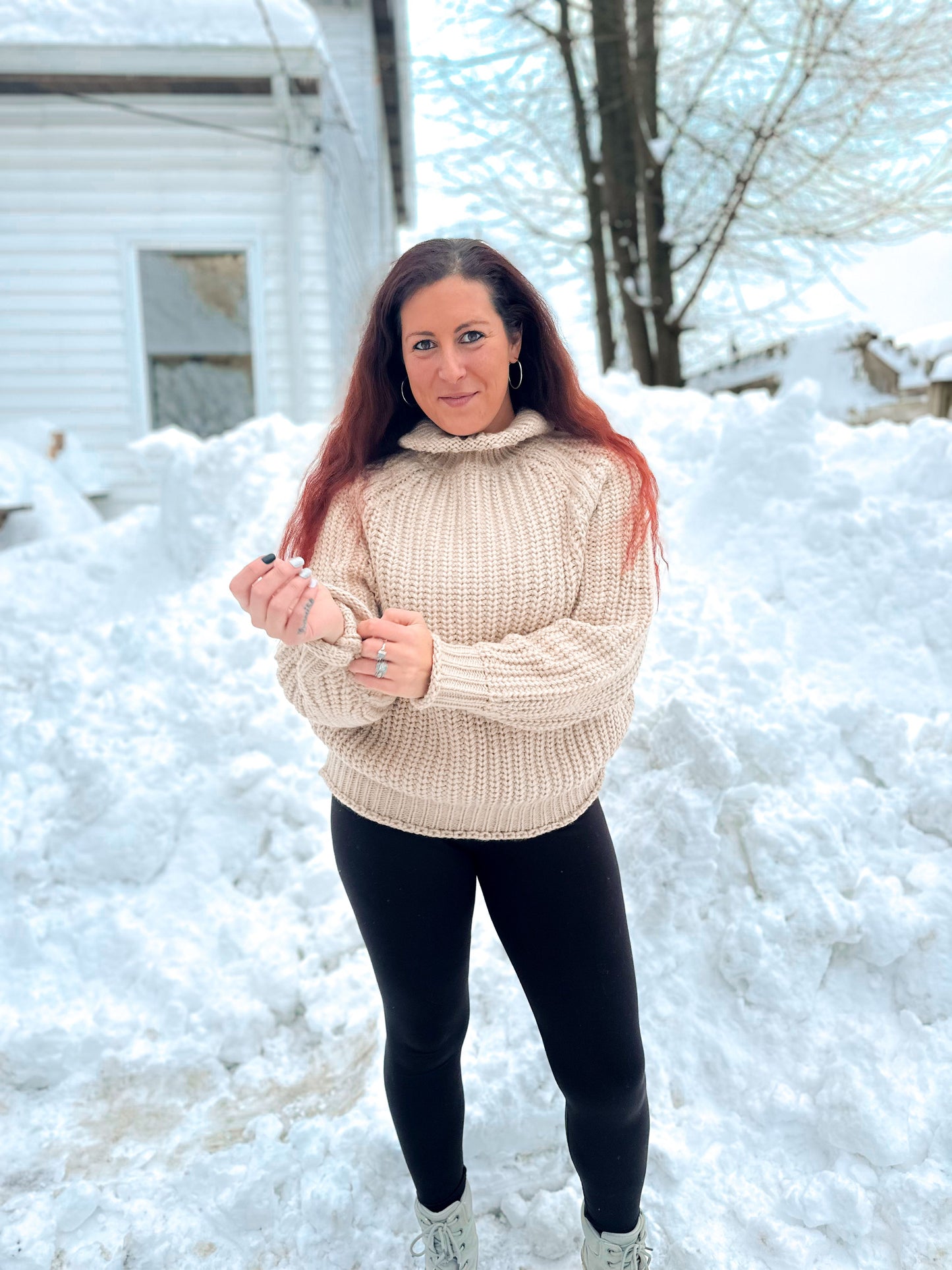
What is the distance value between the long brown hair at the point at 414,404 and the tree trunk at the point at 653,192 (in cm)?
537

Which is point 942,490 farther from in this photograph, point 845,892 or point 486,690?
point 486,690

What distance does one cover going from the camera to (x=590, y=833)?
5.20ft

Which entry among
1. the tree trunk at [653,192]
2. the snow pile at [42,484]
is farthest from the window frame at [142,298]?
the tree trunk at [653,192]

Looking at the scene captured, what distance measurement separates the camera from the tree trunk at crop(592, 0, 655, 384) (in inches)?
245

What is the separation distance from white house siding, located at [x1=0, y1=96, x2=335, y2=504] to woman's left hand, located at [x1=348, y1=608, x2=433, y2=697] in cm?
585

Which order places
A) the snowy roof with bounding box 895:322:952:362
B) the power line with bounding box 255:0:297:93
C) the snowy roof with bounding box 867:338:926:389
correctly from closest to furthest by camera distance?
the snowy roof with bounding box 895:322:952:362 < the snowy roof with bounding box 867:338:926:389 < the power line with bounding box 255:0:297:93

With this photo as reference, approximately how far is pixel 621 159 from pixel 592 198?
2.87ft

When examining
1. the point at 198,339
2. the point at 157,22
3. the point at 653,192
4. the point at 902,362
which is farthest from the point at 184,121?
the point at 902,362

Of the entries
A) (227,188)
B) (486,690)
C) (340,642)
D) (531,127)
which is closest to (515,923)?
(486,690)

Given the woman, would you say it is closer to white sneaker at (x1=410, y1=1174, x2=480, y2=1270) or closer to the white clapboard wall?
white sneaker at (x1=410, y1=1174, x2=480, y2=1270)

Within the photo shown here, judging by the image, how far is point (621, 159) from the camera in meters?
6.56

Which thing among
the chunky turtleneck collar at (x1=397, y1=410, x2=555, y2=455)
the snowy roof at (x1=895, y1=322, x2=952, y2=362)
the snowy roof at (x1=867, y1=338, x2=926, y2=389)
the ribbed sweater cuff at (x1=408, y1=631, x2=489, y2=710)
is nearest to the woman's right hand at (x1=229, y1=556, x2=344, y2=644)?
the ribbed sweater cuff at (x1=408, y1=631, x2=489, y2=710)

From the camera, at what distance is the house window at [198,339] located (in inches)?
267

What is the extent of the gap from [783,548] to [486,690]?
2375mm
